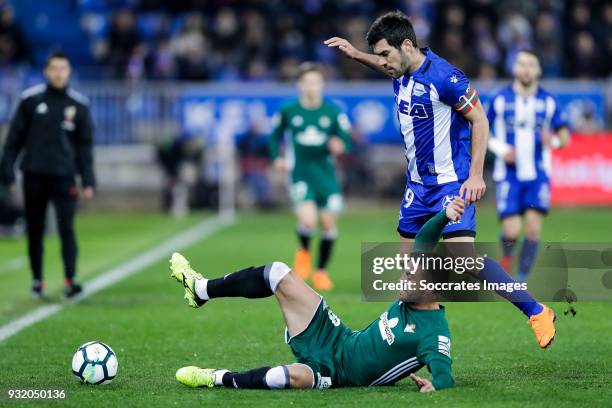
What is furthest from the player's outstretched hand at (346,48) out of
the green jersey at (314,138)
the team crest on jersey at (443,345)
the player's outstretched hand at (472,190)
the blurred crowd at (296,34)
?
the blurred crowd at (296,34)

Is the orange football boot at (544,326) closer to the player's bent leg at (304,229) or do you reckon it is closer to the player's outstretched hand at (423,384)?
the player's outstretched hand at (423,384)

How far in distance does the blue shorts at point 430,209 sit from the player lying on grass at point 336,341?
0.95 meters

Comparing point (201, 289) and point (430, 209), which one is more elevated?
point (430, 209)

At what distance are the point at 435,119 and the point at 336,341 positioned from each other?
1833 mm

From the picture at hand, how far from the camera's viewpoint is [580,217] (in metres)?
22.1

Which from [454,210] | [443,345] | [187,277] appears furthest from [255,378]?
[454,210]

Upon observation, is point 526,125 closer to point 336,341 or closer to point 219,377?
point 336,341

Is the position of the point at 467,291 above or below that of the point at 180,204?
above

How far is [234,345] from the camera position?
902 cm

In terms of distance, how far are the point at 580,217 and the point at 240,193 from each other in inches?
295

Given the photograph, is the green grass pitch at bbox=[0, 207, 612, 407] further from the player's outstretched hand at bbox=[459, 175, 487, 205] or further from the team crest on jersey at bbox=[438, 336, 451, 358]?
the player's outstretched hand at bbox=[459, 175, 487, 205]

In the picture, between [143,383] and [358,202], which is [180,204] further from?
[143,383]

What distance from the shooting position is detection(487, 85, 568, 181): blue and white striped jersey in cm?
1250

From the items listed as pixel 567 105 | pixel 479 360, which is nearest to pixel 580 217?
pixel 567 105
